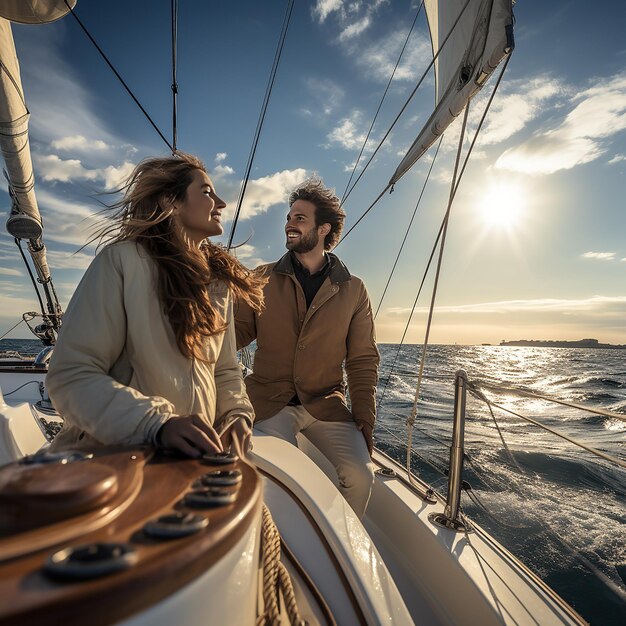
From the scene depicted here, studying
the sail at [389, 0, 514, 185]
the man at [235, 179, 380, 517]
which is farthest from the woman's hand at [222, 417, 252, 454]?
the sail at [389, 0, 514, 185]

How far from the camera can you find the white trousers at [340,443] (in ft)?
6.59

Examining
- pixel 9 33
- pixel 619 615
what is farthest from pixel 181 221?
pixel 9 33

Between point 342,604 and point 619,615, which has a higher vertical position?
point 342,604

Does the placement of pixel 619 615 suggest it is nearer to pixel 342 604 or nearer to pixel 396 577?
pixel 396 577

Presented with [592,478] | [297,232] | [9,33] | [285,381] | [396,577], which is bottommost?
[592,478]

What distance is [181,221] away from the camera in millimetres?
1403

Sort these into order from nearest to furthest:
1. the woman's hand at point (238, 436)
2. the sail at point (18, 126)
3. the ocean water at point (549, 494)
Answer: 1. the woman's hand at point (238, 436)
2. the ocean water at point (549, 494)
3. the sail at point (18, 126)

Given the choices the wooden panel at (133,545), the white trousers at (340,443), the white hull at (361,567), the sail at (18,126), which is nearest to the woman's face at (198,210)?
the white hull at (361,567)

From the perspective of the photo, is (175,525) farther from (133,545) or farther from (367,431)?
(367,431)

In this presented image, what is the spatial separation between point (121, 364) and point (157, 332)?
0.44 ft

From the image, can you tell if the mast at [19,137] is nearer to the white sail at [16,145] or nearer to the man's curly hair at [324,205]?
the white sail at [16,145]

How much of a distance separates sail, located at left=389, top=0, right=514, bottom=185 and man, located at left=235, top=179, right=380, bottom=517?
1.27m

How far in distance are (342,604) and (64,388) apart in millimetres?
849

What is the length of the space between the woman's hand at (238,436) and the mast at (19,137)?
3695mm
